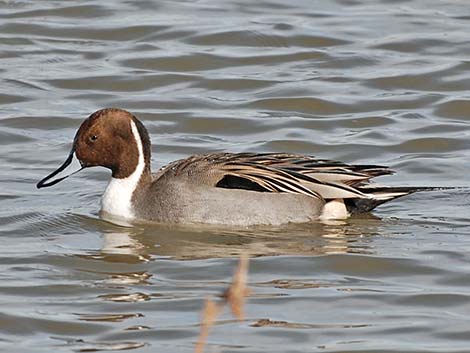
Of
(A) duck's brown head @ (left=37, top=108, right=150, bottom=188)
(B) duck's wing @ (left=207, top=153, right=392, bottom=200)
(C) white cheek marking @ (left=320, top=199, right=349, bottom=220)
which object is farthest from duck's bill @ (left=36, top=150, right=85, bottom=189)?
(C) white cheek marking @ (left=320, top=199, right=349, bottom=220)

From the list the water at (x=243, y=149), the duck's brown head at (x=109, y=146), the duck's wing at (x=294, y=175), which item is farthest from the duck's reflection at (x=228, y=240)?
the duck's brown head at (x=109, y=146)

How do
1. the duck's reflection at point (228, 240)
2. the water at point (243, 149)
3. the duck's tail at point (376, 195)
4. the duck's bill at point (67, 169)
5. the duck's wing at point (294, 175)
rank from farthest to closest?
the duck's bill at point (67, 169) < the duck's tail at point (376, 195) < the duck's wing at point (294, 175) < the duck's reflection at point (228, 240) < the water at point (243, 149)

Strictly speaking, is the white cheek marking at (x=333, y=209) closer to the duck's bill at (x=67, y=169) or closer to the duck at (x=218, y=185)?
the duck at (x=218, y=185)

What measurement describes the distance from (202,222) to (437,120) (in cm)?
331

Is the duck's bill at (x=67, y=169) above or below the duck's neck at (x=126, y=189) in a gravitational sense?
above

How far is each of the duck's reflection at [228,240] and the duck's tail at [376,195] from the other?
0.08 m

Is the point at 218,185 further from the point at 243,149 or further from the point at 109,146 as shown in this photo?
the point at 243,149

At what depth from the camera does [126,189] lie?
33.0 ft

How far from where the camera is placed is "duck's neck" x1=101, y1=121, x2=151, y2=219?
32.8 ft

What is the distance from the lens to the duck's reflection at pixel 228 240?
918cm

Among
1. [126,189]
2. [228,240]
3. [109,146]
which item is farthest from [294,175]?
[109,146]

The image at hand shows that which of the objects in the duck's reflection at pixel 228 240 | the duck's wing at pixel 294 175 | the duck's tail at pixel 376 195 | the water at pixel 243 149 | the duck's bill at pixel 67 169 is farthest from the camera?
the duck's bill at pixel 67 169

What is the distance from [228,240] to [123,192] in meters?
0.86

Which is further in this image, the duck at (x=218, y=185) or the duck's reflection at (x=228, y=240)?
the duck at (x=218, y=185)
